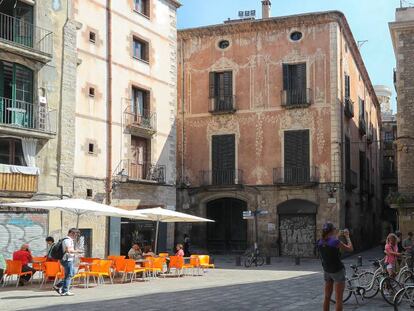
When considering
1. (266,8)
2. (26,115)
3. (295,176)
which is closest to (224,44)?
(266,8)

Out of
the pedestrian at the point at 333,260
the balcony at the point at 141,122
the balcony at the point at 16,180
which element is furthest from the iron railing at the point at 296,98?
the pedestrian at the point at 333,260

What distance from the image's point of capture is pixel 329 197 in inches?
1238

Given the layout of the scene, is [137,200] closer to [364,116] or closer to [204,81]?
[204,81]

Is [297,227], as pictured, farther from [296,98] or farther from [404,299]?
[404,299]

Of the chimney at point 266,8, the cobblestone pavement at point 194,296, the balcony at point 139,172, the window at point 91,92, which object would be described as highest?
the chimney at point 266,8

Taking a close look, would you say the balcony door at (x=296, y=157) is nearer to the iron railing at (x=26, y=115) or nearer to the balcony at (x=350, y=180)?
the balcony at (x=350, y=180)

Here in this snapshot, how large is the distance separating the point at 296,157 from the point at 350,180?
12.8 feet

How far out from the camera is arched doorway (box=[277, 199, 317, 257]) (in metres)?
31.7

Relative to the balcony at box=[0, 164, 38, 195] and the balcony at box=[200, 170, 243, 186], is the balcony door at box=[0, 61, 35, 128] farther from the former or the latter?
the balcony at box=[200, 170, 243, 186]

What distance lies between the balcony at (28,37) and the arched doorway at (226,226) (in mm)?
15075

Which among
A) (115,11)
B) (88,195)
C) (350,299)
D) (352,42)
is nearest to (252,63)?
(352,42)

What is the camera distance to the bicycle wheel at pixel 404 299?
36.0ft

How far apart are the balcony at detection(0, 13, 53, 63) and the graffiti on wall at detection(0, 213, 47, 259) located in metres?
5.32

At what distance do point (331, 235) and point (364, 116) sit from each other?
110ft
